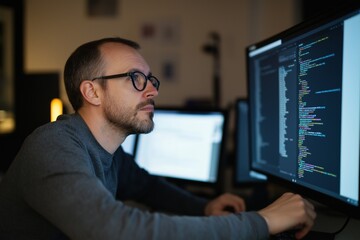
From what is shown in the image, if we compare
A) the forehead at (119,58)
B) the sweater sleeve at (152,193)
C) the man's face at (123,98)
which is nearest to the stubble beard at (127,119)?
the man's face at (123,98)

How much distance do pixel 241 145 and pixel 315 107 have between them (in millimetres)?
728

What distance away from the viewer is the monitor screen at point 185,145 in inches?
57.0

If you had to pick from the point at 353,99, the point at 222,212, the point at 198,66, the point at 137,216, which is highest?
the point at 198,66

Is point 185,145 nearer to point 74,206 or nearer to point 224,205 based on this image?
point 224,205

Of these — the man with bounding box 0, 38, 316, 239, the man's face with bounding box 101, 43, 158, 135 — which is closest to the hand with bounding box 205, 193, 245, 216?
the man with bounding box 0, 38, 316, 239

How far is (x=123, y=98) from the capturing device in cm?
102

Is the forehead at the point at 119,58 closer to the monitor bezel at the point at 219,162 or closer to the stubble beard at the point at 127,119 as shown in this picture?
the stubble beard at the point at 127,119

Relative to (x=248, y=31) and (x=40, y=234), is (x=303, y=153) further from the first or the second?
(x=248, y=31)

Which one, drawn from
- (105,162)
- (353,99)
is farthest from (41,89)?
(353,99)

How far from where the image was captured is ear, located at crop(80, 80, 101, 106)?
3.38ft

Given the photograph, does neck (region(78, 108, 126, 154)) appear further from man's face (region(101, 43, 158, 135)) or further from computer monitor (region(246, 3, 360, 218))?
computer monitor (region(246, 3, 360, 218))

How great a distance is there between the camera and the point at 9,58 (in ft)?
11.6

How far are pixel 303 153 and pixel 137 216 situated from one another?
458 mm

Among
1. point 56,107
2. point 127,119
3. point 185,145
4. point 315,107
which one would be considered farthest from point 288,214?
point 56,107
